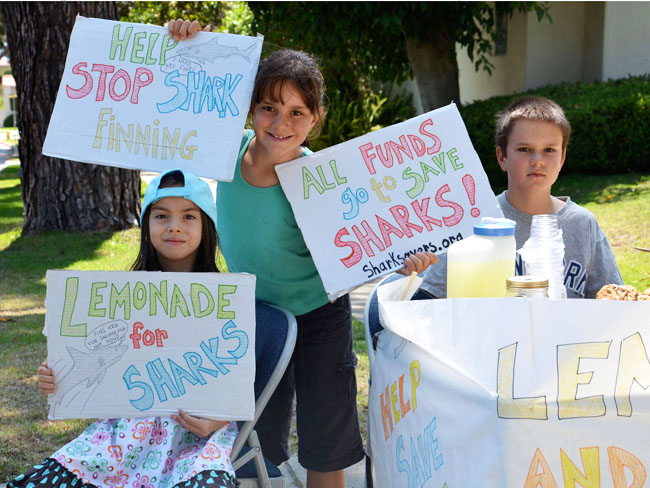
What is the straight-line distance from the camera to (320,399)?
2820mm

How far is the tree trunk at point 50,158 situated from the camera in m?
8.23

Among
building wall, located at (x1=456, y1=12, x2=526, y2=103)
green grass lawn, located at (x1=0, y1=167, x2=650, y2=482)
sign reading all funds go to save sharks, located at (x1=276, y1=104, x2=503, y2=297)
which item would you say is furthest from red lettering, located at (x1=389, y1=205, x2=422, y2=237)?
building wall, located at (x1=456, y1=12, x2=526, y2=103)

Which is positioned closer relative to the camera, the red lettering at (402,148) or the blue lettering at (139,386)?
the blue lettering at (139,386)

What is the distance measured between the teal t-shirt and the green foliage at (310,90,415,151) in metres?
11.4

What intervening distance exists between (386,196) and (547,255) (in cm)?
56

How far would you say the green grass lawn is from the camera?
411 centimetres

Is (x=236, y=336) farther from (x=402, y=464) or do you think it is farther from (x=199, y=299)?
(x=402, y=464)

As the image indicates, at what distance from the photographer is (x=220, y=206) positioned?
9.09ft

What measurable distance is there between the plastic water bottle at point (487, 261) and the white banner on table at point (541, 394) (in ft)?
1.07

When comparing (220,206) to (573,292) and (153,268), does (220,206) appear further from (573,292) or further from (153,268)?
(573,292)

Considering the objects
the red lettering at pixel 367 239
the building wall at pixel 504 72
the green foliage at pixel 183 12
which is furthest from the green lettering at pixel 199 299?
the green foliage at pixel 183 12

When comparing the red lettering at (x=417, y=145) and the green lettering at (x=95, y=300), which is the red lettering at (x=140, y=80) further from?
the red lettering at (x=417, y=145)

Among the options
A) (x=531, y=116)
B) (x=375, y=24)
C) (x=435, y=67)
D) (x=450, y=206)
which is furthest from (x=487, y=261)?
(x=435, y=67)

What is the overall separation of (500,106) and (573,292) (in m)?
9.35
